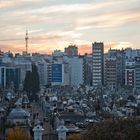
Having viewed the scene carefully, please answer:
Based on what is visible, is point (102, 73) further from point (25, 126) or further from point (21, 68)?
point (25, 126)

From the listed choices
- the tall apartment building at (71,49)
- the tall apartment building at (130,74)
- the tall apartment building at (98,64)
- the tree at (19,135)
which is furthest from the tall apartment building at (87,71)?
the tree at (19,135)

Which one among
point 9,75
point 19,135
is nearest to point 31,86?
point 9,75

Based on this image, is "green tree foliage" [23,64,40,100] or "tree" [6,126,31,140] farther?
"green tree foliage" [23,64,40,100]

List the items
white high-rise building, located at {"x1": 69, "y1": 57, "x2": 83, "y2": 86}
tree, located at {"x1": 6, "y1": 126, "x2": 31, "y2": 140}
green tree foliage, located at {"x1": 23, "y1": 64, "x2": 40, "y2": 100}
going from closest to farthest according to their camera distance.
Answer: tree, located at {"x1": 6, "y1": 126, "x2": 31, "y2": 140}, green tree foliage, located at {"x1": 23, "y1": 64, "x2": 40, "y2": 100}, white high-rise building, located at {"x1": 69, "y1": 57, "x2": 83, "y2": 86}

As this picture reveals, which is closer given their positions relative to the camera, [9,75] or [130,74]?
[130,74]

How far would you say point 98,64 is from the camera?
61531 mm

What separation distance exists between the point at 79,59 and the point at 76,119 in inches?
1957

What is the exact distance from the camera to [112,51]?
235ft

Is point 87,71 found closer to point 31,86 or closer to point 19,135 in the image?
point 31,86

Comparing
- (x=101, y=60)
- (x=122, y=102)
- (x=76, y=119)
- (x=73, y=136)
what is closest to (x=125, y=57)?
(x=101, y=60)

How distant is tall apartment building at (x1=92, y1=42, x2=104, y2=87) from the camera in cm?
6028

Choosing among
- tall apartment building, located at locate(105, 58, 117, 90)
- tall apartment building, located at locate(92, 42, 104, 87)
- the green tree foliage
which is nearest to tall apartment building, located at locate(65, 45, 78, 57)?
tall apartment building, located at locate(92, 42, 104, 87)

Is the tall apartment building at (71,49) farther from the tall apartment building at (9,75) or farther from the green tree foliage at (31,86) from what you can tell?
the green tree foliage at (31,86)

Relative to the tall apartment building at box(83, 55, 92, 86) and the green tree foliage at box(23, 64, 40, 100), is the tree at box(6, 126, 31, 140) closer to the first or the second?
the green tree foliage at box(23, 64, 40, 100)
